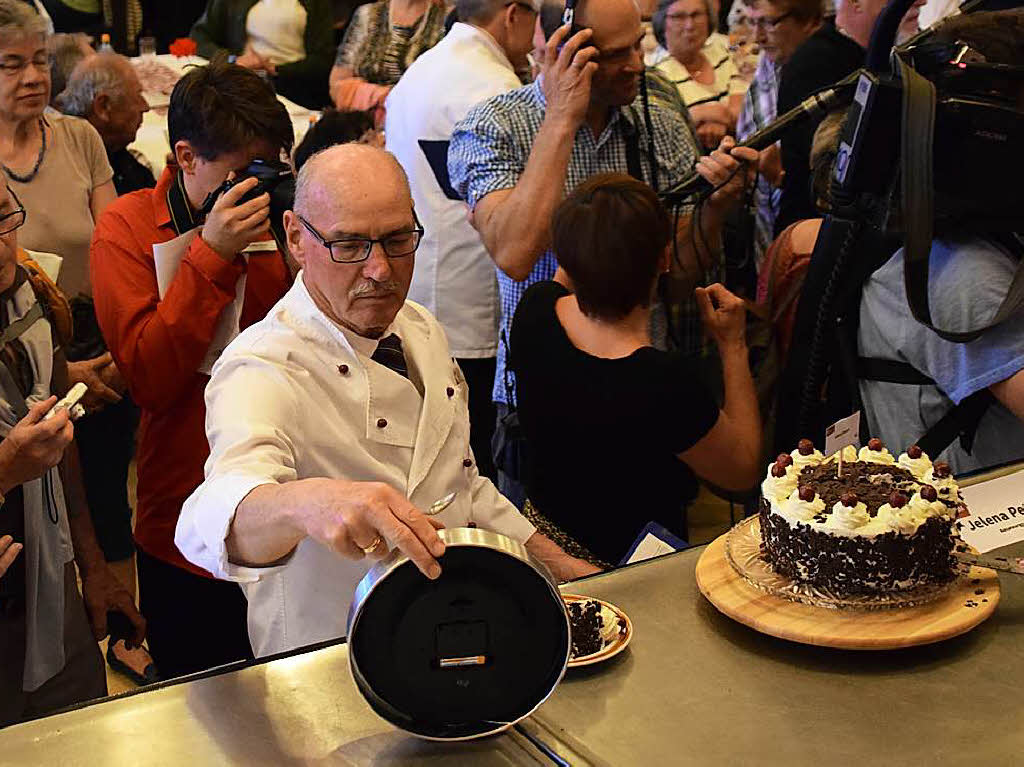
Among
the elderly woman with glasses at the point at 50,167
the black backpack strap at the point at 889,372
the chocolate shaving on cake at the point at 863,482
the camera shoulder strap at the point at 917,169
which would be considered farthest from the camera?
the elderly woman with glasses at the point at 50,167

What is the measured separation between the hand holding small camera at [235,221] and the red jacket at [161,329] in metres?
0.02

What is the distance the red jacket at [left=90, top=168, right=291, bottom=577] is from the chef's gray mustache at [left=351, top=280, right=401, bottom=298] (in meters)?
0.56

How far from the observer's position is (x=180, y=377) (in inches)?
85.6

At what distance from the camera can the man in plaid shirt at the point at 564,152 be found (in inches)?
101

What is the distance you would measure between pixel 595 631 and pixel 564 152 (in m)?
1.37

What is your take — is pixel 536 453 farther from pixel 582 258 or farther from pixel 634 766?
pixel 634 766

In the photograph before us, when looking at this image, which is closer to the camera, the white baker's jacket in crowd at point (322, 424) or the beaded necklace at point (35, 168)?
the white baker's jacket in crowd at point (322, 424)

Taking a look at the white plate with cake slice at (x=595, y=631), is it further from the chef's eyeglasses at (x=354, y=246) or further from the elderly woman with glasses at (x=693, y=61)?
the elderly woman with glasses at (x=693, y=61)

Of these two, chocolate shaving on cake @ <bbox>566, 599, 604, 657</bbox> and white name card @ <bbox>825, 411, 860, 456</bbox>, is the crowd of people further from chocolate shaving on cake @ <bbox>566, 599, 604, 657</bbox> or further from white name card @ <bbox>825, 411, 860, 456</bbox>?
chocolate shaving on cake @ <bbox>566, 599, 604, 657</bbox>

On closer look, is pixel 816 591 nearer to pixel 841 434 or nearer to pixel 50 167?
pixel 841 434

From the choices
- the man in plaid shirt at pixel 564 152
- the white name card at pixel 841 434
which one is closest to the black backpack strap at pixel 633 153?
the man in plaid shirt at pixel 564 152

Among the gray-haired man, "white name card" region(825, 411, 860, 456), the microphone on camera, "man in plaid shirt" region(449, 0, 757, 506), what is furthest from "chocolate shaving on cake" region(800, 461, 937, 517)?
the gray-haired man

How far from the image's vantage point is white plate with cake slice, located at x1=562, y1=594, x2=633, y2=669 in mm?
1374

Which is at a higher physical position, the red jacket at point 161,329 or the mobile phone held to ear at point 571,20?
the mobile phone held to ear at point 571,20
